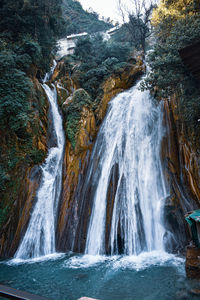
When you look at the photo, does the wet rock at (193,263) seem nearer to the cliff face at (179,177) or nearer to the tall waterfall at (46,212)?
the cliff face at (179,177)

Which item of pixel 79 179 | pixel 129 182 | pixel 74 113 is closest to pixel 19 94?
pixel 74 113

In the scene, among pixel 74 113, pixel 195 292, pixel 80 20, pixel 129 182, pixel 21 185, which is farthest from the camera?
pixel 80 20

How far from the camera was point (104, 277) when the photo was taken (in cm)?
547

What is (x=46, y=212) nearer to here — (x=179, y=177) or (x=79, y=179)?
(x=79, y=179)

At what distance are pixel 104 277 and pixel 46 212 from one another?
169 inches

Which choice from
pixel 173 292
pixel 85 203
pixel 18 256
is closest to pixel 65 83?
pixel 85 203

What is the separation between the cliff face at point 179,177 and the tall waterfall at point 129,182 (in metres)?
0.34

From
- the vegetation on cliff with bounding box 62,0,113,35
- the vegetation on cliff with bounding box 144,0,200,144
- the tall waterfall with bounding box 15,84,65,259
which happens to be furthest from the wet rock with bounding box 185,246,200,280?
the vegetation on cliff with bounding box 62,0,113,35

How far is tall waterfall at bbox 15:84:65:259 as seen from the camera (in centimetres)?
782

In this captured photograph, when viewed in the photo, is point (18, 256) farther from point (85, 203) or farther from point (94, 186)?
point (94, 186)

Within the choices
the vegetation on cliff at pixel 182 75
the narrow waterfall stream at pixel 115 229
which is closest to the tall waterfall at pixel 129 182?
the narrow waterfall stream at pixel 115 229

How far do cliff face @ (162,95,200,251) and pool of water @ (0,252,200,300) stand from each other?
1.00m

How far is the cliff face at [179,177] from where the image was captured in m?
6.87

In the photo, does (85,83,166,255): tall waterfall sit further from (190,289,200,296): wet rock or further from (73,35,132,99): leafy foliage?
(73,35,132,99): leafy foliage
